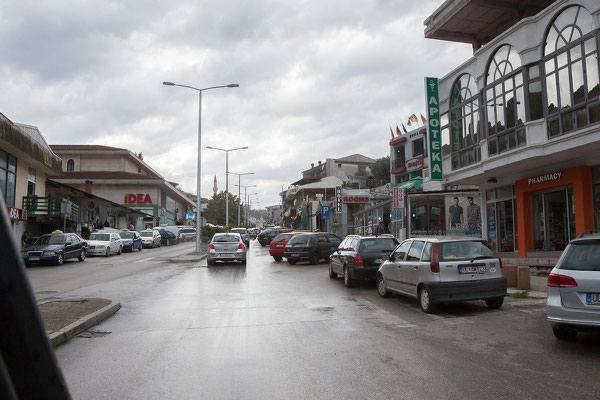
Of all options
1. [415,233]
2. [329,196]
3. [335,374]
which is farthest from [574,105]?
[329,196]

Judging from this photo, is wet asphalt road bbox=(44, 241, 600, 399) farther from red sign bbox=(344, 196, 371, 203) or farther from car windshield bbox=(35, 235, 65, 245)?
red sign bbox=(344, 196, 371, 203)

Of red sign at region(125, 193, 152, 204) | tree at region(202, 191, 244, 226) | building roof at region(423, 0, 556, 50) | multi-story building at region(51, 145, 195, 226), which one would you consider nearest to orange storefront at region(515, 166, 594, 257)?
building roof at region(423, 0, 556, 50)

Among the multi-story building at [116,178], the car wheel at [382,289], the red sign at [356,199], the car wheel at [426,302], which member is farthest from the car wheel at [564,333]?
the multi-story building at [116,178]

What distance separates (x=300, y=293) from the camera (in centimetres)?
1301

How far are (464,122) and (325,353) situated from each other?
18626 mm

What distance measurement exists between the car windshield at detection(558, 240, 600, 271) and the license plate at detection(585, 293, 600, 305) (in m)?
0.35

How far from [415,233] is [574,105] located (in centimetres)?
1062

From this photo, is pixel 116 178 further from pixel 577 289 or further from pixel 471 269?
pixel 577 289

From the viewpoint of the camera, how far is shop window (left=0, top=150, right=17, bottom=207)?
1035 inches

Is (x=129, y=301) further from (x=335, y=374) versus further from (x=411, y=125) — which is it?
(x=411, y=125)

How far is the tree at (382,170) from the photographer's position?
223ft

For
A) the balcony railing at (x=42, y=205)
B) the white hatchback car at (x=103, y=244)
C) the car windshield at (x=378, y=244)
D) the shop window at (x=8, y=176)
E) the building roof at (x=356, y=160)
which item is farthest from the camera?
the building roof at (x=356, y=160)

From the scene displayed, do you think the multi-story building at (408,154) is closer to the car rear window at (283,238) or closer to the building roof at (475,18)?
the building roof at (475,18)

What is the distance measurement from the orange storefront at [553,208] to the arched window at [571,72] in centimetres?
216
